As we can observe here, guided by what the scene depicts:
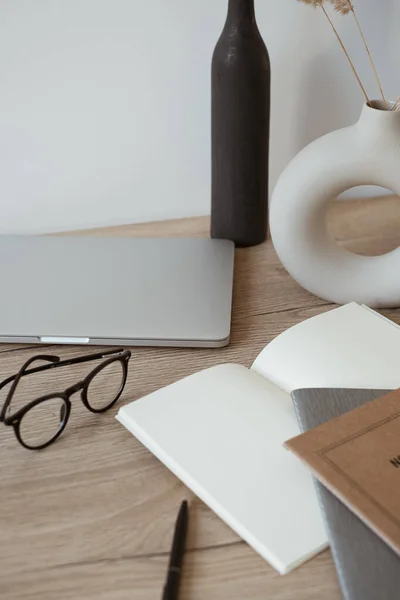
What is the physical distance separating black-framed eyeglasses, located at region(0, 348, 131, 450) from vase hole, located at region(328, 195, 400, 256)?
0.41m

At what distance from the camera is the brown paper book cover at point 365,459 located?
1.75ft

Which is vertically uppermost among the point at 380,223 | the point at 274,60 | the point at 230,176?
the point at 274,60

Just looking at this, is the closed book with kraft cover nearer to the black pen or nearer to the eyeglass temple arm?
the black pen

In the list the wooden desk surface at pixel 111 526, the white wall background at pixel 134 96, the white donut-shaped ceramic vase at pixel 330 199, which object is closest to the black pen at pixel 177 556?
the wooden desk surface at pixel 111 526

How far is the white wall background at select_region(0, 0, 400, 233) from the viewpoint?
37.8 inches

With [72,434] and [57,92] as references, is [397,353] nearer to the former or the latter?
[72,434]

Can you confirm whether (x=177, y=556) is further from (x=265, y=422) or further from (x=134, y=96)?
(x=134, y=96)

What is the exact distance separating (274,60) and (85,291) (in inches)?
17.3

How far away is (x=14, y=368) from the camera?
0.77 m

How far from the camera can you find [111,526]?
574 mm

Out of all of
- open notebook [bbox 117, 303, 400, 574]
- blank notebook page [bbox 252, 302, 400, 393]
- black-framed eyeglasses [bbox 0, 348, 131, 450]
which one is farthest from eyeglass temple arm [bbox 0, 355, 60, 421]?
blank notebook page [bbox 252, 302, 400, 393]

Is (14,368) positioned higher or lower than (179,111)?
lower

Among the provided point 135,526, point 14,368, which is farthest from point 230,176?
point 135,526

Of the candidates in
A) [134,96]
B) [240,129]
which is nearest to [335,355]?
[240,129]
